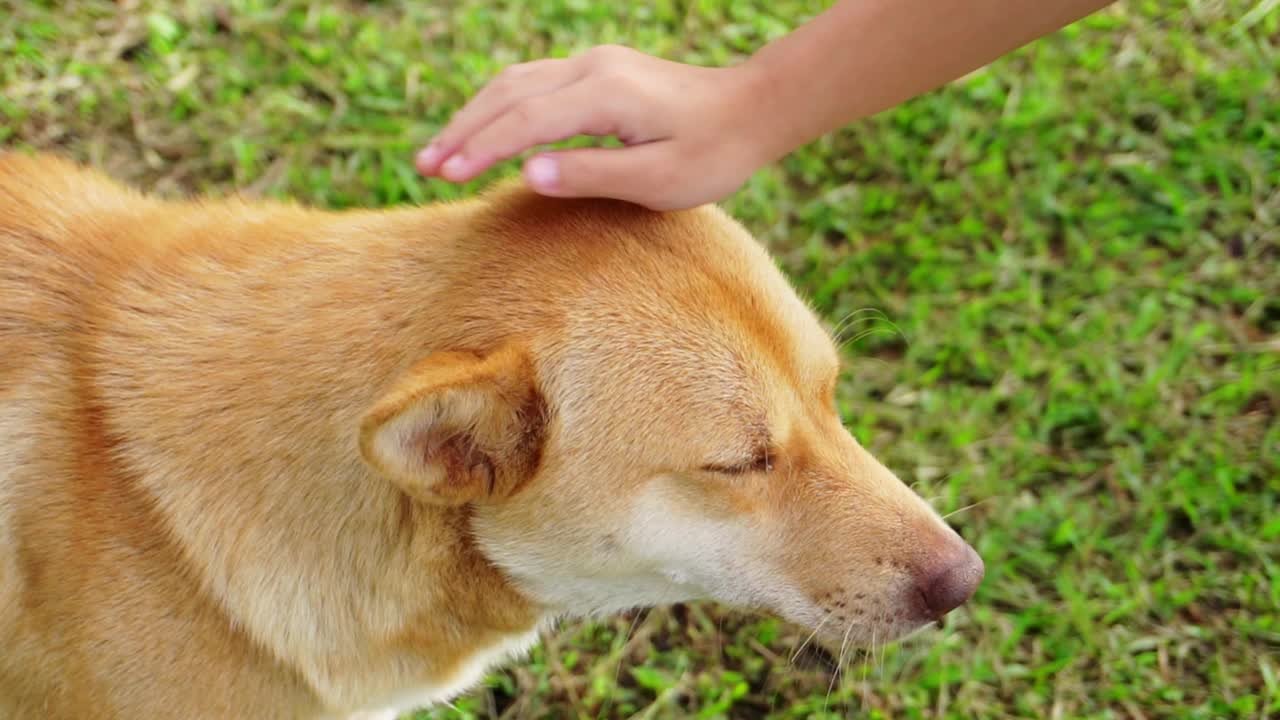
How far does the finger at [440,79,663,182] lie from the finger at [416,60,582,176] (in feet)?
0.08

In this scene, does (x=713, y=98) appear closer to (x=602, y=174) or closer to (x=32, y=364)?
(x=602, y=174)

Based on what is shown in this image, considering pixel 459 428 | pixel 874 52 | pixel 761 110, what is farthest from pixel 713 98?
pixel 459 428

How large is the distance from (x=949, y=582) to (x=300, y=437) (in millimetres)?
1650

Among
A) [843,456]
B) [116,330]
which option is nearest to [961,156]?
[843,456]

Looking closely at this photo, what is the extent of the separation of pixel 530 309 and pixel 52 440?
1217mm

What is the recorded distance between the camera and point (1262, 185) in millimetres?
5160

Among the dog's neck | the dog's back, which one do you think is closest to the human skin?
the dog's neck

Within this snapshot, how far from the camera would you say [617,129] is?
284cm

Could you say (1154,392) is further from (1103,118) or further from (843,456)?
(843,456)

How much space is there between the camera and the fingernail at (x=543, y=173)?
260 cm

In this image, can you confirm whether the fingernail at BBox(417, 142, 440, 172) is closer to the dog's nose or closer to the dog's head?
the dog's head

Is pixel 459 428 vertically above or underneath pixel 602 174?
underneath

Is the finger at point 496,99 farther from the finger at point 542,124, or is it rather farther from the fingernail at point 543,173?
the fingernail at point 543,173

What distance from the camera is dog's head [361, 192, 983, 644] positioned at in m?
2.51
